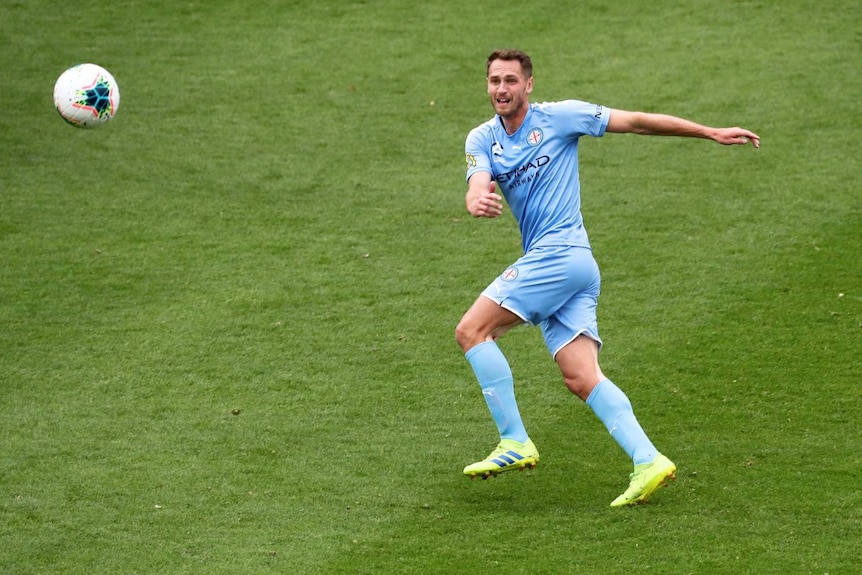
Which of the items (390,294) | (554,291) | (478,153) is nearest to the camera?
(554,291)

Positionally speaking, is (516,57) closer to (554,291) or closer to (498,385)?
(554,291)

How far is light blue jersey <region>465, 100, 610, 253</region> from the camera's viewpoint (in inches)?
236

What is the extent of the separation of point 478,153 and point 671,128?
0.95 m

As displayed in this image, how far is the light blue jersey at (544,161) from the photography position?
5996mm

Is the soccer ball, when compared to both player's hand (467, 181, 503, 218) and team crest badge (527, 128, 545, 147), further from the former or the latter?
player's hand (467, 181, 503, 218)

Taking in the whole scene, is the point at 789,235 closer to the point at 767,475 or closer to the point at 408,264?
the point at 408,264

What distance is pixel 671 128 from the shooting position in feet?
19.1

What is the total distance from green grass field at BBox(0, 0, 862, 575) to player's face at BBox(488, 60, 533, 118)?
6.15ft

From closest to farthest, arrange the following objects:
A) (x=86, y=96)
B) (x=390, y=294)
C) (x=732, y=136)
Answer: (x=732, y=136) < (x=390, y=294) < (x=86, y=96)

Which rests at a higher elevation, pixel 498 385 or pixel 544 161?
pixel 544 161

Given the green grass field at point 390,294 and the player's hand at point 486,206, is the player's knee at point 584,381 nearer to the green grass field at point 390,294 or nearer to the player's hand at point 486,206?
the green grass field at point 390,294

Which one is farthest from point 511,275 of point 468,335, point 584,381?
point 584,381

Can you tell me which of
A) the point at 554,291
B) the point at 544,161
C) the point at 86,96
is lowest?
the point at 554,291

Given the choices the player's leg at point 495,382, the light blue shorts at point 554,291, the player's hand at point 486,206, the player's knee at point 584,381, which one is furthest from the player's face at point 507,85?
the player's knee at point 584,381
